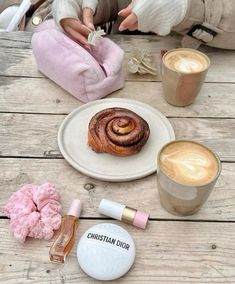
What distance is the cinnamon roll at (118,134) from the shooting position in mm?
656

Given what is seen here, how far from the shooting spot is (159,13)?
2.74 ft

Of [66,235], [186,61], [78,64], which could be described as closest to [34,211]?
[66,235]

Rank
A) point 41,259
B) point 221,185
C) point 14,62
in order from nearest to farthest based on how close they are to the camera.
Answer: point 41,259
point 221,185
point 14,62

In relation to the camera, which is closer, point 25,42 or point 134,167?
point 134,167

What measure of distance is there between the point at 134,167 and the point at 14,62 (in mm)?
424

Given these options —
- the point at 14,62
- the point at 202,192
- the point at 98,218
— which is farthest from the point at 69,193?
the point at 14,62

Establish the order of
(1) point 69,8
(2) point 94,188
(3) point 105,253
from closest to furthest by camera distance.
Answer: (3) point 105,253, (2) point 94,188, (1) point 69,8

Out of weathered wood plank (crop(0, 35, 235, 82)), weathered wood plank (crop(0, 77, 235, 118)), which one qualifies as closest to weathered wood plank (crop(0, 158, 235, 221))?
weathered wood plank (crop(0, 77, 235, 118))

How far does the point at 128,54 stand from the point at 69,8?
0.57 ft

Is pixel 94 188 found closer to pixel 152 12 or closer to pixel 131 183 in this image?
pixel 131 183

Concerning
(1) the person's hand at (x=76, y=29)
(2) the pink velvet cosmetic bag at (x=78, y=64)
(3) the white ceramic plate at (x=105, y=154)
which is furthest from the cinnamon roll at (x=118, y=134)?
(1) the person's hand at (x=76, y=29)

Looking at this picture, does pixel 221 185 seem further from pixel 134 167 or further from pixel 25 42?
pixel 25 42

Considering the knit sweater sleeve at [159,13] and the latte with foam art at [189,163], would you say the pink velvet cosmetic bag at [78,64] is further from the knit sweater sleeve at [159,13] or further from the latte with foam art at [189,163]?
the latte with foam art at [189,163]

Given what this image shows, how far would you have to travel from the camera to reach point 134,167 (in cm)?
66
